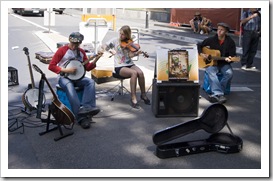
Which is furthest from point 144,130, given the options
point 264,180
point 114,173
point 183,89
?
point 264,180

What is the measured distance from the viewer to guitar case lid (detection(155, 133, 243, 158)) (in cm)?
425

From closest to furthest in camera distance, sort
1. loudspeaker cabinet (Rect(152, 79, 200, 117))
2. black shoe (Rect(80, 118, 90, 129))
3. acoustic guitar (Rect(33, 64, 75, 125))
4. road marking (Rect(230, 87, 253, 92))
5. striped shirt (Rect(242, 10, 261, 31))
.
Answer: acoustic guitar (Rect(33, 64, 75, 125))
black shoe (Rect(80, 118, 90, 129))
loudspeaker cabinet (Rect(152, 79, 200, 117))
road marking (Rect(230, 87, 253, 92))
striped shirt (Rect(242, 10, 261, 31))

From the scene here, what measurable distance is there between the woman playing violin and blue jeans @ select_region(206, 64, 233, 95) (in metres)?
1.17

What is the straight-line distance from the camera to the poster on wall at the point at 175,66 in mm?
5594

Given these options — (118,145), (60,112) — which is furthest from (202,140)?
(60,112)

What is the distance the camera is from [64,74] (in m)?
5.39

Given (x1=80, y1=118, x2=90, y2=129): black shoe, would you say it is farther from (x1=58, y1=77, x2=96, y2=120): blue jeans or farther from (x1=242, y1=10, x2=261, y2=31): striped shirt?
(x1=242, y1=10, x2=261, y2=31): striped shirt

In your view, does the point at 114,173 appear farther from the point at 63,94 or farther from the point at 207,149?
the point at 63,94

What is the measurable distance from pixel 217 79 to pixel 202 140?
2146 mm

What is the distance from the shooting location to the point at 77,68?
543cm

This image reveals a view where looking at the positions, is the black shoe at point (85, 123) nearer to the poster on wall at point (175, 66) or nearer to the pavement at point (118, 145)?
the pavement at point (118, 145)

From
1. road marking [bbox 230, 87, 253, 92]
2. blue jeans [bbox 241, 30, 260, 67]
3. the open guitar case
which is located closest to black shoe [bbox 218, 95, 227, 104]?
road marking [bbox 230, 87, 253, 92]

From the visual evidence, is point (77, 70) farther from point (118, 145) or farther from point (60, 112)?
point (118, 145)

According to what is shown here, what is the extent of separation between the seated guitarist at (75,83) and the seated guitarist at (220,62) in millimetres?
2152
